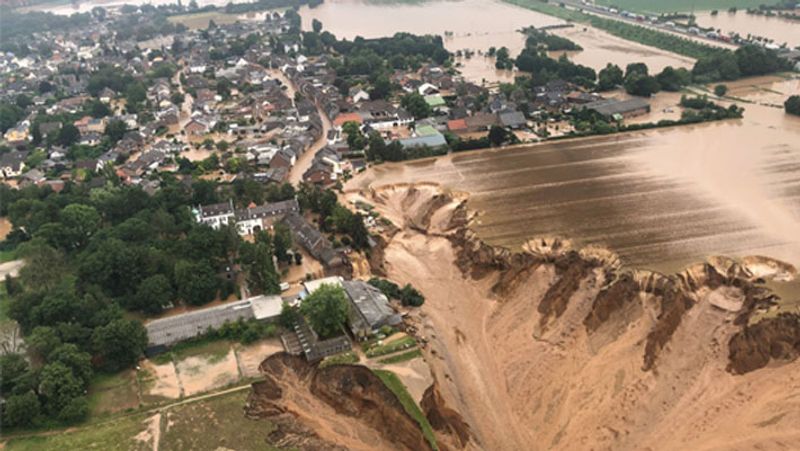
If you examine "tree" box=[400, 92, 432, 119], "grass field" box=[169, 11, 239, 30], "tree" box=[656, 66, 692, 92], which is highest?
"tree" box=[656, 66, 692, 92]

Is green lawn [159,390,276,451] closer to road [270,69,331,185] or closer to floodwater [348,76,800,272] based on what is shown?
floodwater [348,76,800,272]

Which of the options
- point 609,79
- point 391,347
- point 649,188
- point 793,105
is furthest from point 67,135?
point 793,105

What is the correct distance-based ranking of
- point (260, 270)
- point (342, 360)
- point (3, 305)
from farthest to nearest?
point (3, 305), point (260, 270), point (342, 360)

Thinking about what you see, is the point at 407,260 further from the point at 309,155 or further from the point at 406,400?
the point at 309,155

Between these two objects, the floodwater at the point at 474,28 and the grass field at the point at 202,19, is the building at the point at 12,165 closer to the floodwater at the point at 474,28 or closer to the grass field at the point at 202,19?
the floodwater at the point at 474,28

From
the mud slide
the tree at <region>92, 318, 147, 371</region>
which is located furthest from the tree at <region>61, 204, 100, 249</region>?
the mud slide

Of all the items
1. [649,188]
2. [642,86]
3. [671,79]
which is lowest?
[649,188]
